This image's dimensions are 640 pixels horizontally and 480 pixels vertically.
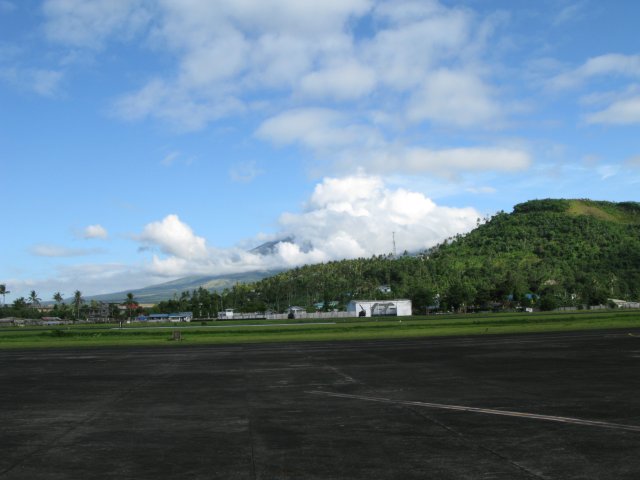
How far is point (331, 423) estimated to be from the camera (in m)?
12.2

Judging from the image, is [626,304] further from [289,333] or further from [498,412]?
[498,412]

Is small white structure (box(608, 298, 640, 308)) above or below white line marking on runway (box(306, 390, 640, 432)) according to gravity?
below

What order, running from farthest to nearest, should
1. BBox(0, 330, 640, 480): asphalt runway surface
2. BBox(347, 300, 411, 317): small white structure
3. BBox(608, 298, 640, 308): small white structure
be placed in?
BBox(608, 298, 640, 308): small white structure < BBox(347, 300, 411, 317): small white structure < BBox(0, 330, 640, 480): asphalt runway surface

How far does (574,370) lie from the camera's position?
20.7m

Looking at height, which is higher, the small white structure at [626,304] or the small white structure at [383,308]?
the small white structure at [383,308]

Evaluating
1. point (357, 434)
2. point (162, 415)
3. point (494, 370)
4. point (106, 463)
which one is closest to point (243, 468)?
point (106, 463)

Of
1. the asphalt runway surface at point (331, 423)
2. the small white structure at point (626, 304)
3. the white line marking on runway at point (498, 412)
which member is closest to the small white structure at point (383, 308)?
→ the small white structure at point (626, 304)

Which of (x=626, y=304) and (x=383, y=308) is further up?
(x=383, y=308)

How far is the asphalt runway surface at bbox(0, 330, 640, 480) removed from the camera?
8.76 metres

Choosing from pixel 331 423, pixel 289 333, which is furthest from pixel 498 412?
pixel 289 333

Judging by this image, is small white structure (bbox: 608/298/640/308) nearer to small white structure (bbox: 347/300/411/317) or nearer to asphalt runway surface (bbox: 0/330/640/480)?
small white structure (bbox: 347/300/411/317)

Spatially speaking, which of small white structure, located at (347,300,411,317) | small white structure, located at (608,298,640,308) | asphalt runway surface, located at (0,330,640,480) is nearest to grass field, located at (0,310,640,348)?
asphalt runway surface, located at (0,330,640,480)

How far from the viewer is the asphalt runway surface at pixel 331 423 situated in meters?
8.76

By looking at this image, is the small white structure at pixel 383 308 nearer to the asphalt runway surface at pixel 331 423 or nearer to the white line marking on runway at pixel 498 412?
the asphalt runway surface at pixel 331 423
